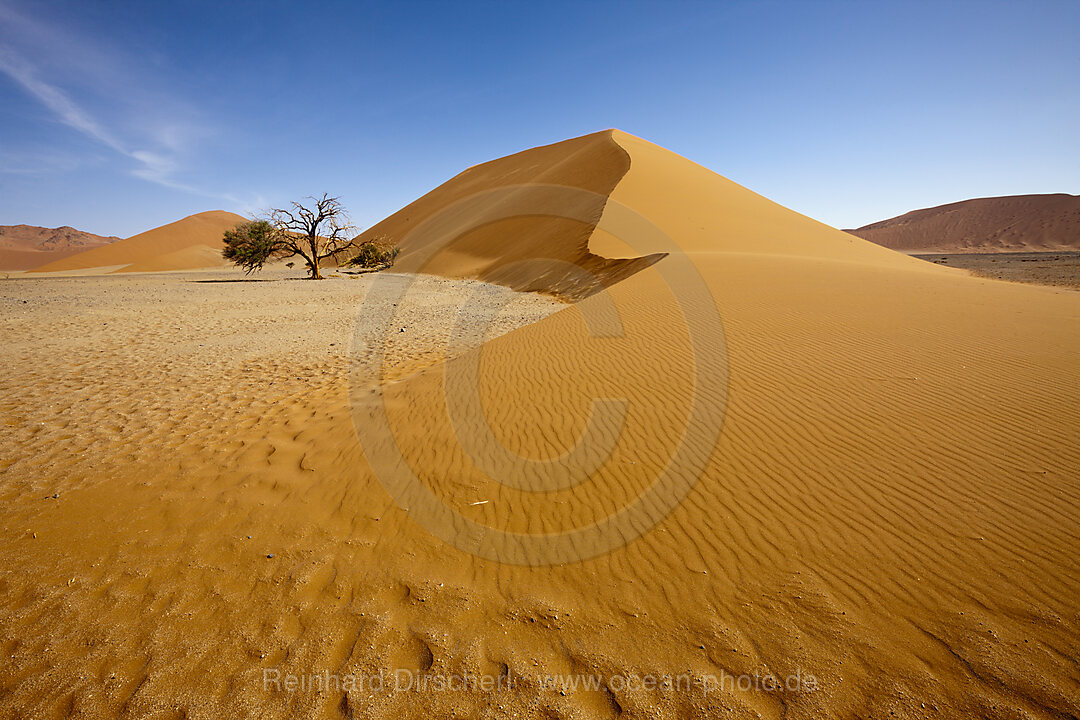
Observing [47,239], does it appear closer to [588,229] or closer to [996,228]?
[588,229]

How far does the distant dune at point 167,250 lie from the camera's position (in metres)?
54.9

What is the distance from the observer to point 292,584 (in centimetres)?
333

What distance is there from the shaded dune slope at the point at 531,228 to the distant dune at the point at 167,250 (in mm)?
27733

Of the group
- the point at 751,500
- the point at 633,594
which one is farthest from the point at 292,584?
the point at 751,500

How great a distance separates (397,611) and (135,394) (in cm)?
658

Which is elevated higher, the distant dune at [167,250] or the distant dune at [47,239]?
the distant dune at [47,239]

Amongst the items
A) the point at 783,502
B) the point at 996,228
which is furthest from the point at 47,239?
the point at 996,228

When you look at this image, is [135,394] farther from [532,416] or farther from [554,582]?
[554,582]

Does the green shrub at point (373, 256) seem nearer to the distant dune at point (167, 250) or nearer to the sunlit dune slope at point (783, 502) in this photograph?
the distant dune at point (167, 250)

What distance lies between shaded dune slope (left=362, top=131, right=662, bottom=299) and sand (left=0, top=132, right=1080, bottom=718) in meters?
11.2

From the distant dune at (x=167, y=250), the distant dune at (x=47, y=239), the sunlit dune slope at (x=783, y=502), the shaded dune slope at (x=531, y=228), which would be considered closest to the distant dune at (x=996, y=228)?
the shaded dune slope at (x=531, y=228)

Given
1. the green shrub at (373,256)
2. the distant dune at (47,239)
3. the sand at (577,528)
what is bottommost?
the sand at (577,528)

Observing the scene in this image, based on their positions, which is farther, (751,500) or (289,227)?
(289,227)

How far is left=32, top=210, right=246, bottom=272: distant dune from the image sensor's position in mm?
54938
